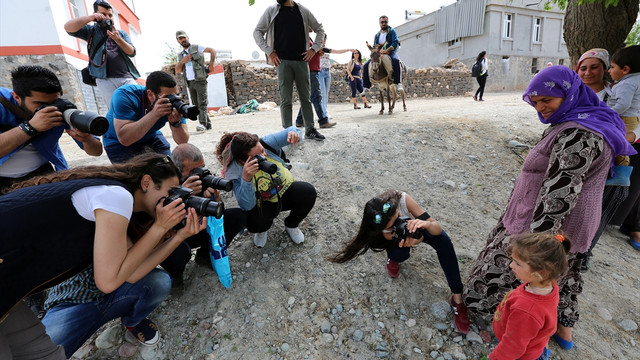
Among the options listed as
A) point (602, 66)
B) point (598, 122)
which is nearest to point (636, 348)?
point (598, 122)

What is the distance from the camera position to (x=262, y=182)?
242 centimetres

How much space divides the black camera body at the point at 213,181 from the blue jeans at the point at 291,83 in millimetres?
2120

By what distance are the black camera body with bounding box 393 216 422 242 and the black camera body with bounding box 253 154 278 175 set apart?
3.03 feet

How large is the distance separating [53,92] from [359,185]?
2723mm

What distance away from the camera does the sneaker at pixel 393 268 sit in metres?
2.28

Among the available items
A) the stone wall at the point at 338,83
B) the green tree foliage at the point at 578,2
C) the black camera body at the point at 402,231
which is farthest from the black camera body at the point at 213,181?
the stone wall at the point at 338,83

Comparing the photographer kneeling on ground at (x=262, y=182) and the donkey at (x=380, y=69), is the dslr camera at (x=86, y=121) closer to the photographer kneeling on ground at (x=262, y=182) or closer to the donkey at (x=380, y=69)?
the photographer kneeling on ground at (x=262, y=182)

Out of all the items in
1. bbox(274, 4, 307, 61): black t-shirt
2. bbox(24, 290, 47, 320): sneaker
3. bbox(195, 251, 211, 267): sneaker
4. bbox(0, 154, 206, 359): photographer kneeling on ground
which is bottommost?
bbox(24, 290, 47, 320): sneaker

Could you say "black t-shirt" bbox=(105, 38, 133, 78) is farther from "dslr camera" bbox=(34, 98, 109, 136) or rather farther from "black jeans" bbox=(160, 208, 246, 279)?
"black jeans" bbox=(160, 208, 246, 279)

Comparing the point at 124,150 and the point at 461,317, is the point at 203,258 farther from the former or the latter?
the point at 461,317

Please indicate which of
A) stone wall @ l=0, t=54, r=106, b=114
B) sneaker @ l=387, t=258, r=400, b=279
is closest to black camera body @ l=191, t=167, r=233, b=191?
sneaker @ l=387, t=258, r=400, b=279

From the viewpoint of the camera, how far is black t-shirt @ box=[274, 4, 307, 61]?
3771mm

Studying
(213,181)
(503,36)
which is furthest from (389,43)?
(503,36)

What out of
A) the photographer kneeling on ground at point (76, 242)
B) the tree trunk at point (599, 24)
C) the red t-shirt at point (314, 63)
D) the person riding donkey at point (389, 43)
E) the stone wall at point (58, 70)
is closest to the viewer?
the photographer kneeling on ground at point (76, 242)
